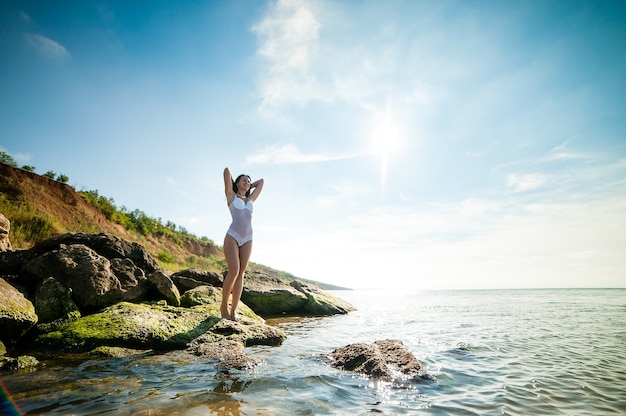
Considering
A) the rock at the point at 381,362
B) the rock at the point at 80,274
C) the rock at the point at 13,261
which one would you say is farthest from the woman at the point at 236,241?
the rock at the point at 13,261

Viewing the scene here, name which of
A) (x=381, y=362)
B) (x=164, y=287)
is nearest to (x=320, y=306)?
(x=164, y=287)

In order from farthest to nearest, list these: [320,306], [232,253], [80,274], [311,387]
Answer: [320,306] < [232,253] < [80,274] < [311,387]

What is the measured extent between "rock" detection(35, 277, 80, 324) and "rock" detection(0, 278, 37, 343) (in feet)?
1.31

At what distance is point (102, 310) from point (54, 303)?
687 mm

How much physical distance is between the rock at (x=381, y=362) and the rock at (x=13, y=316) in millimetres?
4354

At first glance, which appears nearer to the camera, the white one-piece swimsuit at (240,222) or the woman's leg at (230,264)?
the woman's leg at (230,264)

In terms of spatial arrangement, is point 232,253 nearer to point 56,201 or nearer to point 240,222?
point 240,222

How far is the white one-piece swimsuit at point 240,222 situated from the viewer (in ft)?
19.5

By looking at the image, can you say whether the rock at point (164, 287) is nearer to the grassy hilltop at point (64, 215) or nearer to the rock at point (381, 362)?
the rock at point (381, 362)

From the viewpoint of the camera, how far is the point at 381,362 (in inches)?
155

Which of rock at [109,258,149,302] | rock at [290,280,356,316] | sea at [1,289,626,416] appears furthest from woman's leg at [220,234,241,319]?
rock at [290,280,356,316]

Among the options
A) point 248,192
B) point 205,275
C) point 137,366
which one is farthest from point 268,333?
point 205,275

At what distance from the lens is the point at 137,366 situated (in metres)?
3.61

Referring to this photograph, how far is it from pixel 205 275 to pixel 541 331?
9.73 metres
